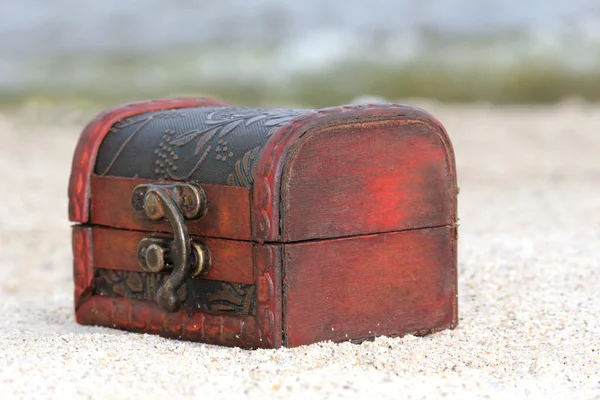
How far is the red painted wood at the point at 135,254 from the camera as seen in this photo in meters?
3.03

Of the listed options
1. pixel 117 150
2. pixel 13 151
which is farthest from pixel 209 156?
pixel 13 151

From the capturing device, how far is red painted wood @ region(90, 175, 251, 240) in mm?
3012

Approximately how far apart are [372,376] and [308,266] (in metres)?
0.41

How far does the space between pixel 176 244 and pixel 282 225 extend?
0.35 meters

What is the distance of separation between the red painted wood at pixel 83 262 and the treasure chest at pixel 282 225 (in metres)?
0.08

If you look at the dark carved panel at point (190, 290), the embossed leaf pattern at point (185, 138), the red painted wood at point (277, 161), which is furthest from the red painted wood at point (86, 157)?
the red painted wood at point (277, 161)

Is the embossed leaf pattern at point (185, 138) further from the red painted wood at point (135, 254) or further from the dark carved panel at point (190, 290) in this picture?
the dark carved panel at point (190, 290)

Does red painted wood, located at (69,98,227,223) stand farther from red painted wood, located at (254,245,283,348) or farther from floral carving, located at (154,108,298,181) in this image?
red painted wood, located at (254,245,283,348)

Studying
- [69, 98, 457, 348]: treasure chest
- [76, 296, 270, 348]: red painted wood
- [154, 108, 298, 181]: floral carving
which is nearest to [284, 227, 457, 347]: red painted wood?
[69, 98, 457, 348]: treasure chest

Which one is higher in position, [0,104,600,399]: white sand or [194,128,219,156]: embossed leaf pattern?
[194,128,219,156]: embossed leaf pattern

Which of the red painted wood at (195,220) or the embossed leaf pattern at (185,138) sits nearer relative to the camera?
the red painted wood at (195,220)

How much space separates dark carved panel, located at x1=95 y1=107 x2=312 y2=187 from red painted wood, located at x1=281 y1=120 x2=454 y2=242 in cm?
14

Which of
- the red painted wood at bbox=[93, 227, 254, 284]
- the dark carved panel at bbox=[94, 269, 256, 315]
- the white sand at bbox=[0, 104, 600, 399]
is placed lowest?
the white sand at bbox=[0, 104, 600, 399]

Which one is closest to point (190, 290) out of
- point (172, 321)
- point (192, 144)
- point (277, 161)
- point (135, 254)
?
point (172, 321)
